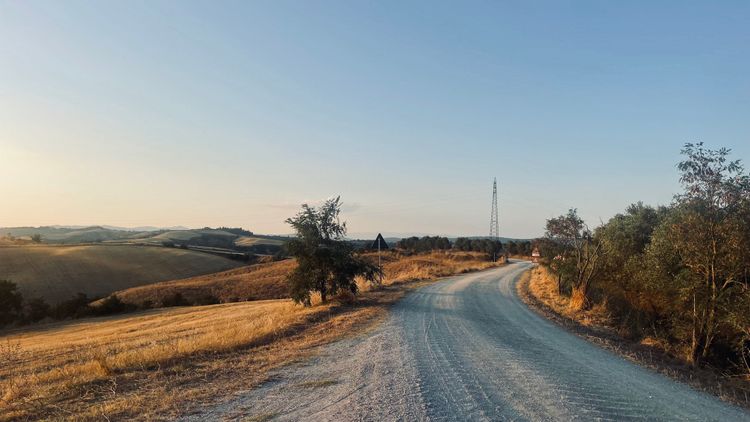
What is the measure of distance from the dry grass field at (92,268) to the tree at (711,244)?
6003cm

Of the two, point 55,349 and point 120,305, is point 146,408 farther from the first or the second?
point 120,305

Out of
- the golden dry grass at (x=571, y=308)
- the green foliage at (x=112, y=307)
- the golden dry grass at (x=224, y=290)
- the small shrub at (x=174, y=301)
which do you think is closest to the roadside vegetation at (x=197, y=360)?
the golden dry grass at (x=571, y=308)

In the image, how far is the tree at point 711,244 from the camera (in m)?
13.5

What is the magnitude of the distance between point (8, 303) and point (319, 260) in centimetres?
4331

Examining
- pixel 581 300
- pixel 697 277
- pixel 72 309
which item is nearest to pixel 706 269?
pixel 697 277

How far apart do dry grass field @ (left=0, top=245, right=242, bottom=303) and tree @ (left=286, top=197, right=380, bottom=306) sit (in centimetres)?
4613

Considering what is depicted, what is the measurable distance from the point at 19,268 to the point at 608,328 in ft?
229

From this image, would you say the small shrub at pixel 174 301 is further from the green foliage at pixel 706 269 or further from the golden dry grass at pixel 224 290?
the green foliage at pixel 706 269

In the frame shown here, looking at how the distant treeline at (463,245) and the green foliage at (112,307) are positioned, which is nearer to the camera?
the green foliage at (112,307)

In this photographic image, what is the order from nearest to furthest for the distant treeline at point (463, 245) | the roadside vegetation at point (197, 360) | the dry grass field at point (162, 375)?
1. the dry grass field at point (162, 375)
2. the roadside vegetation at point (197, 360)
3. the distant treeline at point (463, 245)

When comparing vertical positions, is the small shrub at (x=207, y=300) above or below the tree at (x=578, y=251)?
below

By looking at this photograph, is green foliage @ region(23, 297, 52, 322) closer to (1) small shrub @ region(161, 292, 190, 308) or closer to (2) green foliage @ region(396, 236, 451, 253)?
(1) small shrub @ region(161, 292, 190, 308)

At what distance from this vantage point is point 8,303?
46.5 m

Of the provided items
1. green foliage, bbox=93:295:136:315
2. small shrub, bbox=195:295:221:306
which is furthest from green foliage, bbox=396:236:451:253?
green foliage, bbox=93:295:136:315
